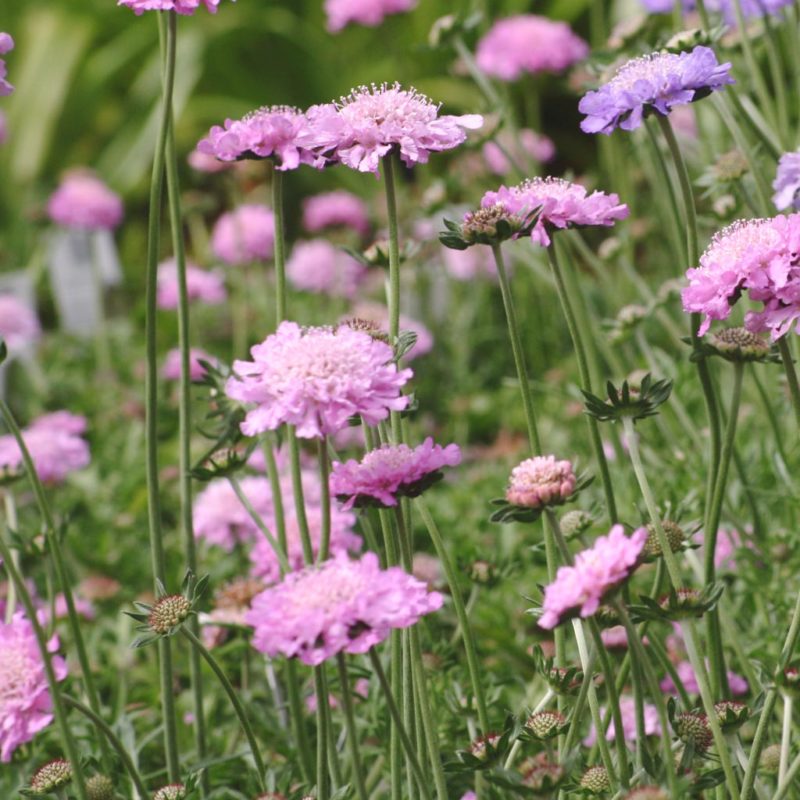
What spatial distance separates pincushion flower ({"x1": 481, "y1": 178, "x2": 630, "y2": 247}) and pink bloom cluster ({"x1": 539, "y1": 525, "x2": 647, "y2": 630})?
1.20 feet

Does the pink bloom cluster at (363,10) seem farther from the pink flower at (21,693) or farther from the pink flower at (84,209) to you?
the pink flower at (21,693)

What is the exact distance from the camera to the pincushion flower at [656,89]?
1.20m

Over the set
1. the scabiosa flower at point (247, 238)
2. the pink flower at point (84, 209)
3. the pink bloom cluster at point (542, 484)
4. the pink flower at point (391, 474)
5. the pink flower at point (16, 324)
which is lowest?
the pink bloom cluster at point (542, 484)

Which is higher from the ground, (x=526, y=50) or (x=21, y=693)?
(x=526, y=50)

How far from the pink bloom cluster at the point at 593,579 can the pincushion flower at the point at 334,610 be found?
9 centimetres

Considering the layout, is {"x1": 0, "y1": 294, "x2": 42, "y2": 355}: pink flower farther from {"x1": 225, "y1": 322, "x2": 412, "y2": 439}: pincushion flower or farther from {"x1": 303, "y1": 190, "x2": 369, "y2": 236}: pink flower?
{"x1": 225, "y1": 322, "x2": 412, "y2": 439}: pincushion flower

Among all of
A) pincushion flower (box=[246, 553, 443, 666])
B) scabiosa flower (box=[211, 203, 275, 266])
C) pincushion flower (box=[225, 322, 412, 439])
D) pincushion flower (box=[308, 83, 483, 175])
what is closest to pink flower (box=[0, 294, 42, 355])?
scabiosa flower (box=[211, 203, 275, 266])

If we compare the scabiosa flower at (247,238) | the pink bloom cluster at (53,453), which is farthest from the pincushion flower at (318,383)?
the scabiosa flower at (247,238)

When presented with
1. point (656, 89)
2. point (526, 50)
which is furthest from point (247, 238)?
point (656, 89)

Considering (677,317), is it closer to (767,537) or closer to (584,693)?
(767,537)

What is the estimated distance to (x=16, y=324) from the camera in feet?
10.7

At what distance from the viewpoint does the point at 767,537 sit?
5.95ft

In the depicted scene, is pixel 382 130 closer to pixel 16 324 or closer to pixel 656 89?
pixel 656 89

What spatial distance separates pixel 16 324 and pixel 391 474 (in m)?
2.44
